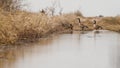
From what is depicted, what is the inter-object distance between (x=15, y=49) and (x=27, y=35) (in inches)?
140

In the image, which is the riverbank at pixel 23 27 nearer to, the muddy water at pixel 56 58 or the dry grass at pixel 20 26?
the dry grass at pixel 20 26

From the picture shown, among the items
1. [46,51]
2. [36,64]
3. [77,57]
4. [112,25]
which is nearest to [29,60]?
[36,64]

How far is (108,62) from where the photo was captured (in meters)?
15.2

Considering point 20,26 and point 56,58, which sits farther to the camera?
point 20,26

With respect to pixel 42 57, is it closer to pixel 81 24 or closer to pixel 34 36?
pixel 34 36

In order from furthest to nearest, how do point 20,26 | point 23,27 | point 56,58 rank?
point 23,27 < point 20,26 < point 56,58

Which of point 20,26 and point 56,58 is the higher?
point 20,26

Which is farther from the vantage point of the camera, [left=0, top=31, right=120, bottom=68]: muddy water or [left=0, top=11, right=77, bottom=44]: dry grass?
[left=0, top=11, right=77, bottom=44]: dry grass

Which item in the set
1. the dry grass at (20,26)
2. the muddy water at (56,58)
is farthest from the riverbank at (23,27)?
the muddy water at (56,58)

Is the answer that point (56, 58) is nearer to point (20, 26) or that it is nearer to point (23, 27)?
point (20, 26)

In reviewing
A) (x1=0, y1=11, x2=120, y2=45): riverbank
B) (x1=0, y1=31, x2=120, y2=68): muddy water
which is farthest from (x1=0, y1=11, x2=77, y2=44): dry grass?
(x1=0, y1=31, x2=120, y2=68): muddy water

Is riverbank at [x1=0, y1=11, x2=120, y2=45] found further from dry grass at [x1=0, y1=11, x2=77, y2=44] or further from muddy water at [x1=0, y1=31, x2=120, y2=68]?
muddy water at [x1=0, y1=31, x2=120, y2=68]

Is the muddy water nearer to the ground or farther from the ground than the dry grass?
nearer to the ground

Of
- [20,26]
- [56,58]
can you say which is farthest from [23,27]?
[56,58]
